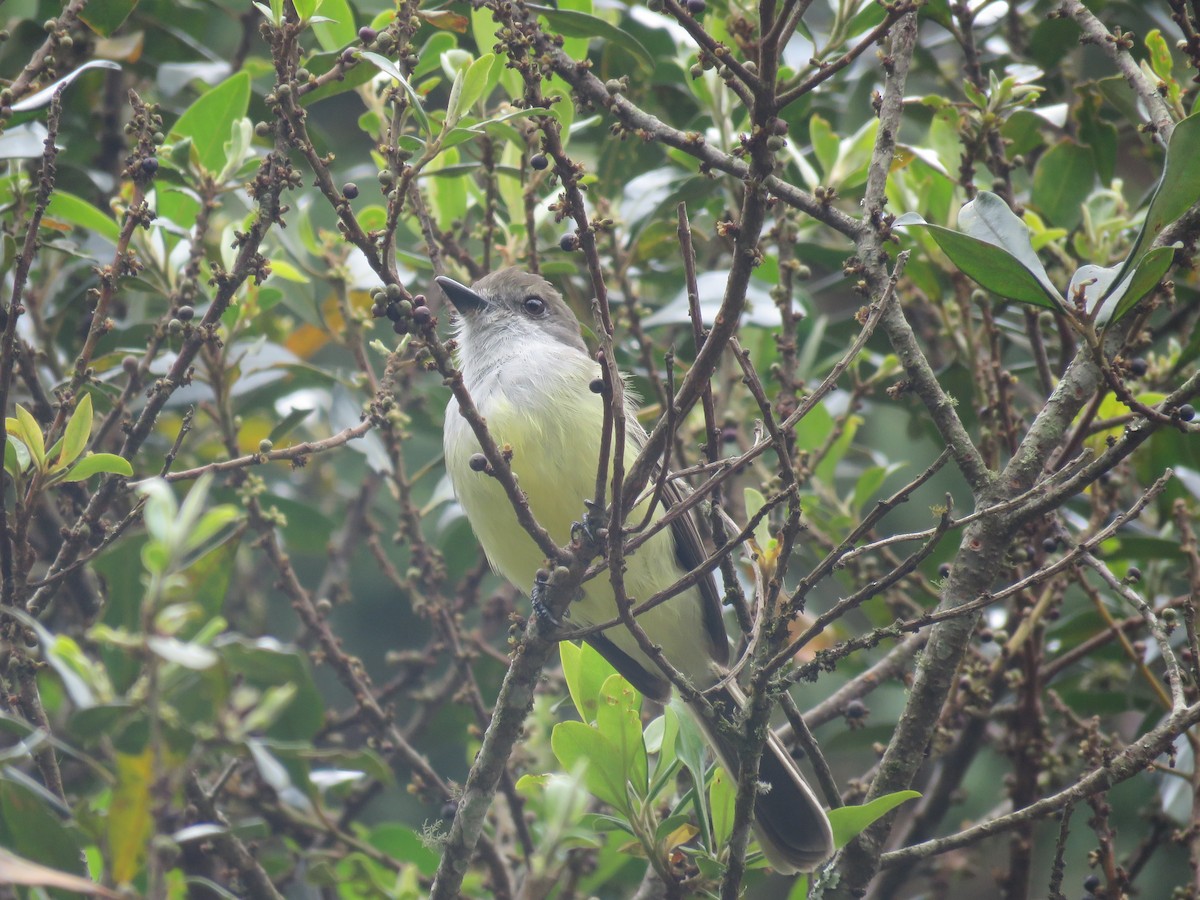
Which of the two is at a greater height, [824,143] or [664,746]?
[824,143]

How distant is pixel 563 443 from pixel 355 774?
51.1 inches

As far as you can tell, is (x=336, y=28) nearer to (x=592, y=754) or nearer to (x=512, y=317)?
(x=512, y=317)

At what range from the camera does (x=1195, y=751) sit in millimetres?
3834

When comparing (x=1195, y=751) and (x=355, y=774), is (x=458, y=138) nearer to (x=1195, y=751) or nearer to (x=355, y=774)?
(x=355, y=774)

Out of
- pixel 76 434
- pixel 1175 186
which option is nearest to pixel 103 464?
pixel 76 434

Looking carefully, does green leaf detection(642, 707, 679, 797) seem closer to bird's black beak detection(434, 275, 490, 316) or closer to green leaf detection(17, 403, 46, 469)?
bird's black beak detection(434, 275, 490, 316)

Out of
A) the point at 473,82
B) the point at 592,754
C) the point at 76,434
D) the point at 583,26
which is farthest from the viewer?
the point at 583,26

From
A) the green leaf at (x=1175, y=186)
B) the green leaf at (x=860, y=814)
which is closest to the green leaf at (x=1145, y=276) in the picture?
the green leaf at (x=1175, y=186)

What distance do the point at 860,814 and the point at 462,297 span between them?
103 inches

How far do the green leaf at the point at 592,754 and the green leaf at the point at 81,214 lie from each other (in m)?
2.12

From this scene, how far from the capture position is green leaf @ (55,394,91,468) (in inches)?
118

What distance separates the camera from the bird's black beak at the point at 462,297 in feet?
14.6

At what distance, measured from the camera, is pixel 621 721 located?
329 cm

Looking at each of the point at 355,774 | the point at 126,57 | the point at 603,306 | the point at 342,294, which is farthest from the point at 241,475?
the point at 603,306
